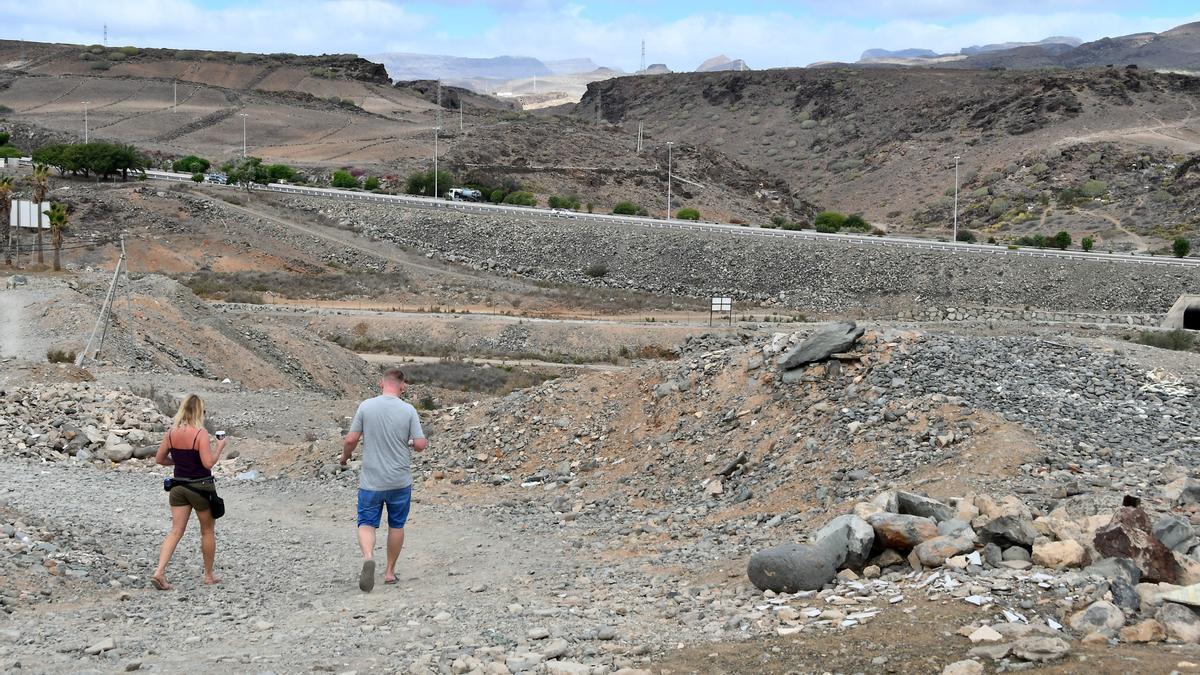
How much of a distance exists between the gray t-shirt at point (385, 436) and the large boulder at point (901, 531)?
Result: 3771 millimetres

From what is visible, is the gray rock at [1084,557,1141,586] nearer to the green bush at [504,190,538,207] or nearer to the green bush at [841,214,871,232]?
the green bush at [841,214,871,232]

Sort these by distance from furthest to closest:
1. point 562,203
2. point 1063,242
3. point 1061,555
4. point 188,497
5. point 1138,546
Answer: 1. point 562,203
2. point 1063,242
3. point 188,497
4. point 1061,555
5. point 1138,546

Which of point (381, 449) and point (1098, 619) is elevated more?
point (381, 449)

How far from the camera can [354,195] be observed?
7562 centimetres

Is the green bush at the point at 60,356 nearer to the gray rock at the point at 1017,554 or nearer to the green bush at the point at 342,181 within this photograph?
the gray rock at the point at 1017,554

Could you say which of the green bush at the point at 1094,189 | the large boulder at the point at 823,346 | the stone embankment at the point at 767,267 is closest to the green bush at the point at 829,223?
the stone embankment at the point at 767,267

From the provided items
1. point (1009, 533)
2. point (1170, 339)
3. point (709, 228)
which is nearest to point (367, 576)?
point (1009, 533)

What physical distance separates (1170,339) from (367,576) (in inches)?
1432

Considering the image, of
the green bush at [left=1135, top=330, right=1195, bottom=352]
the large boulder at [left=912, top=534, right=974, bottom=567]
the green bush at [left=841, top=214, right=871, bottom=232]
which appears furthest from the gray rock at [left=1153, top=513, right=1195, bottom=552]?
the green bush at [left=841, top=214, right=871, bottom=232]

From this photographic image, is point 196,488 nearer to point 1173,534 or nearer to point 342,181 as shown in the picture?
point 1173,534

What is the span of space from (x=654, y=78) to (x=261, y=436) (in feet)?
489

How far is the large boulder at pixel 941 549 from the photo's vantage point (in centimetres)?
924

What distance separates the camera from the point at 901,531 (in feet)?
31.2

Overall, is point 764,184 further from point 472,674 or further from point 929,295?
point 472,674
